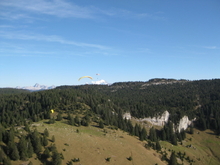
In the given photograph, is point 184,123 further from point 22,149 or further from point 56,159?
point 22,149

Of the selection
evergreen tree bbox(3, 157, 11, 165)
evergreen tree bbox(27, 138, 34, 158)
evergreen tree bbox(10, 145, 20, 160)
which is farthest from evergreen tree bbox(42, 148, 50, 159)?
evergreen tree bbox(3, 157, 11, 165)

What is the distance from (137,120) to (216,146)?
6297cm

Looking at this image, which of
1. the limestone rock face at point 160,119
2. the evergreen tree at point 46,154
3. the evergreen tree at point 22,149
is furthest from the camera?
the limestone rock face at point 160,119

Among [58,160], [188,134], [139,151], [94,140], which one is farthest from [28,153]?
[188,134]

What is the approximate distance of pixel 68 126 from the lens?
91.0 meters

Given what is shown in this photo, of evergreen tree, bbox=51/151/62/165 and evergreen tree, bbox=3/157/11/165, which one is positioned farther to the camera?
evergreen tree, bbox=51/151/62/165

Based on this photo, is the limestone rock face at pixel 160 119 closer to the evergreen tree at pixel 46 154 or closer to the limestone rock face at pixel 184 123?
the limestone rock face at pixel 184 123

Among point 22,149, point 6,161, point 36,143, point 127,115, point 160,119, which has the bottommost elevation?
point 160,119

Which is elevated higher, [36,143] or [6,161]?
[36,143]

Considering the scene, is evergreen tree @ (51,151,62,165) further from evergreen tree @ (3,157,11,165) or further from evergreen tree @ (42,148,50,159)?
evergreen tree @ (3,157,11,165)

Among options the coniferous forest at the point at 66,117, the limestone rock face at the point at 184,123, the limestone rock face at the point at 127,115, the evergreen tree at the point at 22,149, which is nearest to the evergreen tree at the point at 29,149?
the coniferous forest at the point at 66,117

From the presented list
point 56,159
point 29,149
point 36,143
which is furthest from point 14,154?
point 56,159

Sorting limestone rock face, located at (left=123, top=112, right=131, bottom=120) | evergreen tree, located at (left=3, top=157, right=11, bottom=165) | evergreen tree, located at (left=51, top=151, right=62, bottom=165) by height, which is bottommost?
limestone rock face, located at (left=123, top=112, right=131, bottom=120)

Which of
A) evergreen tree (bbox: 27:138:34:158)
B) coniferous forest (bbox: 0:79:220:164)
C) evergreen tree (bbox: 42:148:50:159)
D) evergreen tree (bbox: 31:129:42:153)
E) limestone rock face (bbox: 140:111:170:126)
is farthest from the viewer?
limestone rock face (bbox: 140:111:170:126)
